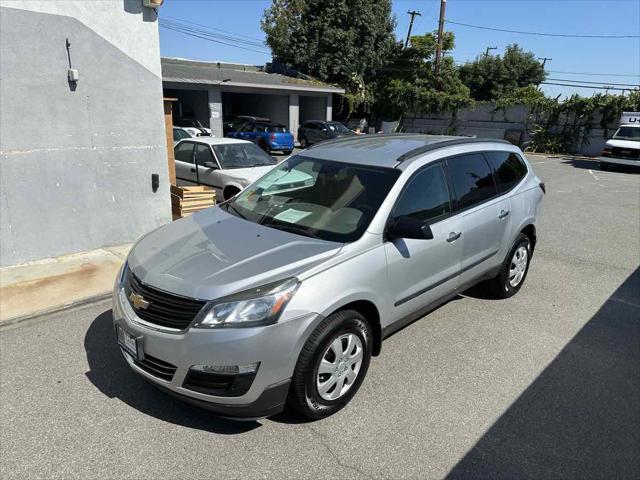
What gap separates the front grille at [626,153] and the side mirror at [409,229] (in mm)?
18534

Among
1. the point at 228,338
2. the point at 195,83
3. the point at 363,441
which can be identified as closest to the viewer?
the point at 228,338

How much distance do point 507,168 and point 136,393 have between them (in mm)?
4191

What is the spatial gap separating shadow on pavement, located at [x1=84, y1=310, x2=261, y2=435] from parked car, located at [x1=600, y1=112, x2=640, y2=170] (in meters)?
19.7

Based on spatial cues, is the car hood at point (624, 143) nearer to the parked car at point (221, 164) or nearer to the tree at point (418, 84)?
the tree at point (418, 84)

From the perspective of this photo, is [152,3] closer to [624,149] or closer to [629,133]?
[624,149]

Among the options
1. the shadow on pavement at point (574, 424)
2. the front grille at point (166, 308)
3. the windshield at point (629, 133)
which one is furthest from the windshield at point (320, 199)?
the windshield at point (629, 133)

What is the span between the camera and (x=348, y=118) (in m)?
33.0

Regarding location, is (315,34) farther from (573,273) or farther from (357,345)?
(357,345)

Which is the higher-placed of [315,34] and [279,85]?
[315,34]

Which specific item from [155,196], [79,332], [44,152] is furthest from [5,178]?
[79,332]

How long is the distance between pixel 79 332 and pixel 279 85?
22.7 m

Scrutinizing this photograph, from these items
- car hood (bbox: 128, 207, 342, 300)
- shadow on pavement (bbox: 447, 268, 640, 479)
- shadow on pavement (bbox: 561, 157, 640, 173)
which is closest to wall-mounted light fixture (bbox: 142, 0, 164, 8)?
car hood (bbox: 128, 207, 342, 300)

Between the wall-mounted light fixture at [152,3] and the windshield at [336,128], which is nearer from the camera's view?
the wall-mounted light fixture at [152,3]

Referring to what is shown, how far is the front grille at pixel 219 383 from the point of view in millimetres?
2664
